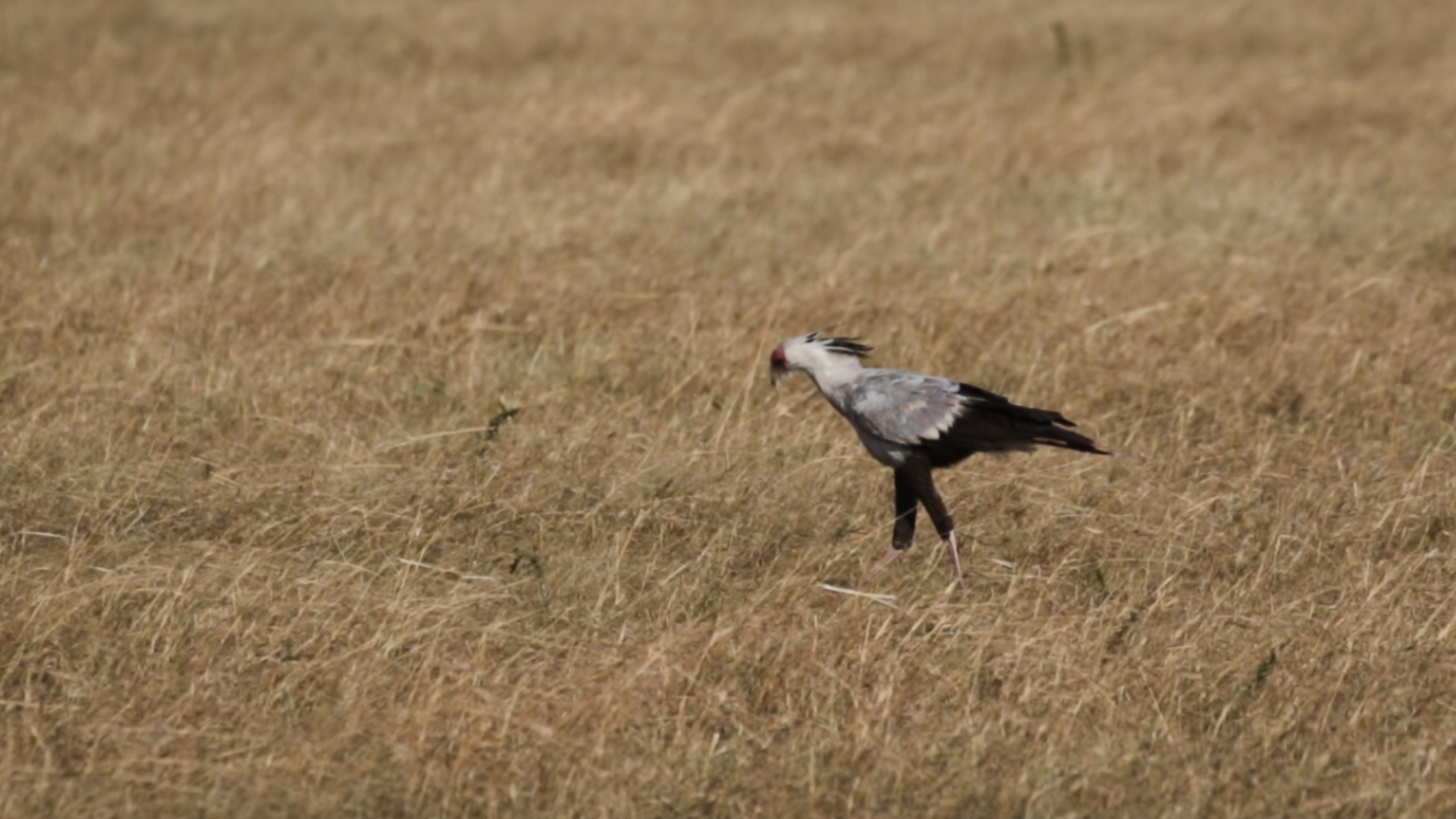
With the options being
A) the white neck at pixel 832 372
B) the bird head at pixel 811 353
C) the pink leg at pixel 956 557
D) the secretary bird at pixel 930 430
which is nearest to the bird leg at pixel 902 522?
the secretary bird at pixel 930 430

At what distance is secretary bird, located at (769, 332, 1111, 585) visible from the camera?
513cm

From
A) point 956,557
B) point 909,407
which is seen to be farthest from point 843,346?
point 956,557

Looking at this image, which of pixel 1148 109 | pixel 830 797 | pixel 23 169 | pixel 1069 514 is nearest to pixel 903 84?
pixel 1148 109

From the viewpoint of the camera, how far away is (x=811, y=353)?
18.0 feet

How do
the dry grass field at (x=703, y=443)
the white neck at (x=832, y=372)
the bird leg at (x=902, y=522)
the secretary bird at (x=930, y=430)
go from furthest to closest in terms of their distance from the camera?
the white neck at (x=832, y=372), the bird leg at (x=902, y=522), the secretary bird at (x=930, y=430), the dry grass field at (x=703, y=443)

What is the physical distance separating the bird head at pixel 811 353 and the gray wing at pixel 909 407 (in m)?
0.21

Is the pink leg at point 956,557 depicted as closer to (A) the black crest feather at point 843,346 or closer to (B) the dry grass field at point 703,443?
(B) the dry grass field at point 703,443

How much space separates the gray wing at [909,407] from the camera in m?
5.14

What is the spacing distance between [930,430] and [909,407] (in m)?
0.09

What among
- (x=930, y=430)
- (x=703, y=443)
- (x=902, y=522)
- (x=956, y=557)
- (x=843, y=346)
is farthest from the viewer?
(x=703, y=443)

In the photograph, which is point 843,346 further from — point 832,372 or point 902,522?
point 902,522

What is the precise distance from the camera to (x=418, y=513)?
5.54 metres

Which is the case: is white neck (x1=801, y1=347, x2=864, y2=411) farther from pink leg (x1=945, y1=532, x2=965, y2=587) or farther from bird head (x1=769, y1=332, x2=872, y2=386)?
pink leg (x1=945, y1=532, x2=965, y2=587)

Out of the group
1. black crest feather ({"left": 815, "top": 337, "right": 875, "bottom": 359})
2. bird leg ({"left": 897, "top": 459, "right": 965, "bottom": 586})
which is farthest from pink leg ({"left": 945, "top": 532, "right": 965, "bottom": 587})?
black crest feather ({"left": 815, "top": 337, "right": 875, "bottom": 359})
